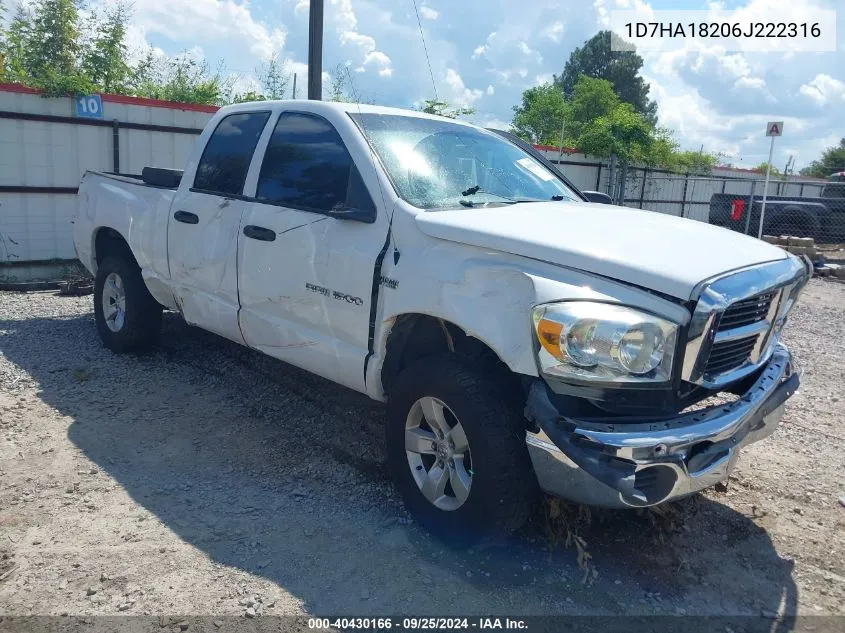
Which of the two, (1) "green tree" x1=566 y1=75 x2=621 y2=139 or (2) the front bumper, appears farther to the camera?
(1) "green tree" x1=566 y1=75 x2=621 y2=139

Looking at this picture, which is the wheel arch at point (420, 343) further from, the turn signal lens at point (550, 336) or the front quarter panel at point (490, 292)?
the turn signal lens at point (550, 336)

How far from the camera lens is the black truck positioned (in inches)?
670

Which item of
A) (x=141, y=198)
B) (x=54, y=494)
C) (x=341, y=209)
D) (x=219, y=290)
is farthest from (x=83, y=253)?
(x=341, y=209)

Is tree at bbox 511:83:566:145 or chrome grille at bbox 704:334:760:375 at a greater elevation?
tree at bbox 511:83:566:145

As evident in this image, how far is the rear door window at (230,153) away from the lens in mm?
4707

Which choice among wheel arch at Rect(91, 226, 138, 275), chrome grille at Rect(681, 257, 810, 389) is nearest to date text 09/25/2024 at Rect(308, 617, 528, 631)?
chrome grille at Rect(681, 257, 810, 389)

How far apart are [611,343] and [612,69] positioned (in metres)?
54.8

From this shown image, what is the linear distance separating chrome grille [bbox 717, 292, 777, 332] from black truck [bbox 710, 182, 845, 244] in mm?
14707

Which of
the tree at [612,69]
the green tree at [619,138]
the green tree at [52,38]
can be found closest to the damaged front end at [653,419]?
the green tree at [52,38]

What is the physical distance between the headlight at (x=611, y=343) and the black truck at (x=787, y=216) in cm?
1539

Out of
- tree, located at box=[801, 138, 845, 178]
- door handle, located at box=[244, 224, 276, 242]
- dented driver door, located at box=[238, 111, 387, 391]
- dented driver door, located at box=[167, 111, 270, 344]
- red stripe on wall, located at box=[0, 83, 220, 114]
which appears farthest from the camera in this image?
tree, located at box=[801, 138, 845, 178]

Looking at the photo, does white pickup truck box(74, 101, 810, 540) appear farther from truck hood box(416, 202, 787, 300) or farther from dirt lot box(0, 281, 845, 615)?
dirt lot box(0, 281, 845, 615)

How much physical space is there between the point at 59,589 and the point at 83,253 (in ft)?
13.3

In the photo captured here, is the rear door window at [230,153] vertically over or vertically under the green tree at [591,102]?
under
